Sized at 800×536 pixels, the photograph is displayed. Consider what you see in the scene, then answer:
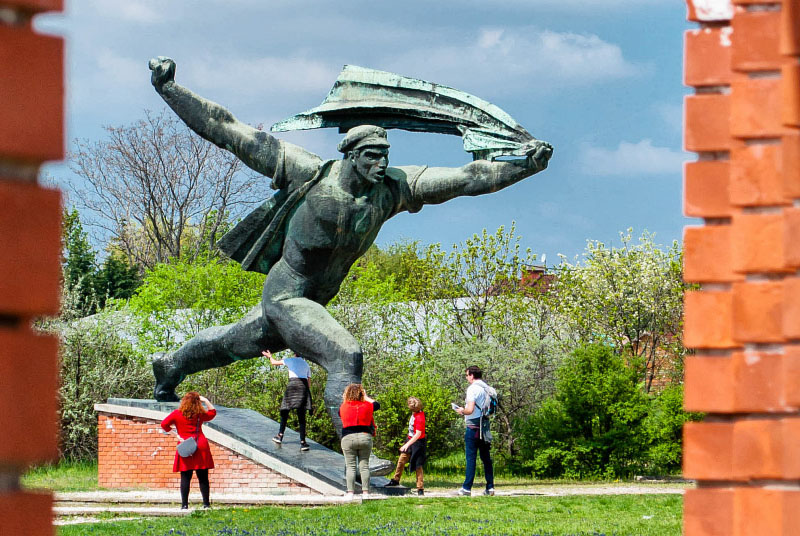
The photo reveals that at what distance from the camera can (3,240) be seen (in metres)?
2.03

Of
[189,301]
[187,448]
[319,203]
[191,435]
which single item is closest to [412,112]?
[319,203]

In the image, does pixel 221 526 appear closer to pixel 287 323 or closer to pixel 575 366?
pixel 287 323

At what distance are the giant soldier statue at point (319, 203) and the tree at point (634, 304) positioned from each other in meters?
18.7

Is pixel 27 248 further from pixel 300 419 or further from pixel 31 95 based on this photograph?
pixel 300 419

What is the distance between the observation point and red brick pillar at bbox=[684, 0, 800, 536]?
11.5 ft

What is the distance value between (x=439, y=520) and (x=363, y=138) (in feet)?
13.9

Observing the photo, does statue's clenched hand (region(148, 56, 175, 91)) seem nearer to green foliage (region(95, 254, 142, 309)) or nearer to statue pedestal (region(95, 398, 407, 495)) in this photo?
statue pedestal (region(95, 398, 407, 495))

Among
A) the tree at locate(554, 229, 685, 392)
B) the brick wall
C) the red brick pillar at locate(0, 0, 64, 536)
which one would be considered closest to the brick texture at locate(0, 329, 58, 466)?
the red brick pillar at locate(0, 0, 64, 536)

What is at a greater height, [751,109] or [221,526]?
[751,109]

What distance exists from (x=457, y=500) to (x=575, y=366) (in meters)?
7.98

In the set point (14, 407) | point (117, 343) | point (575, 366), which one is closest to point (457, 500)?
point (575, 366)

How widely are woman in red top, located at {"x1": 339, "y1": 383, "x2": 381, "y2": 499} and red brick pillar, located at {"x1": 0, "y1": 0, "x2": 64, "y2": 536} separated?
380 inches

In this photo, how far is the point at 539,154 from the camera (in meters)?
11.9

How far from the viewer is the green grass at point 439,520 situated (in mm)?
9438
